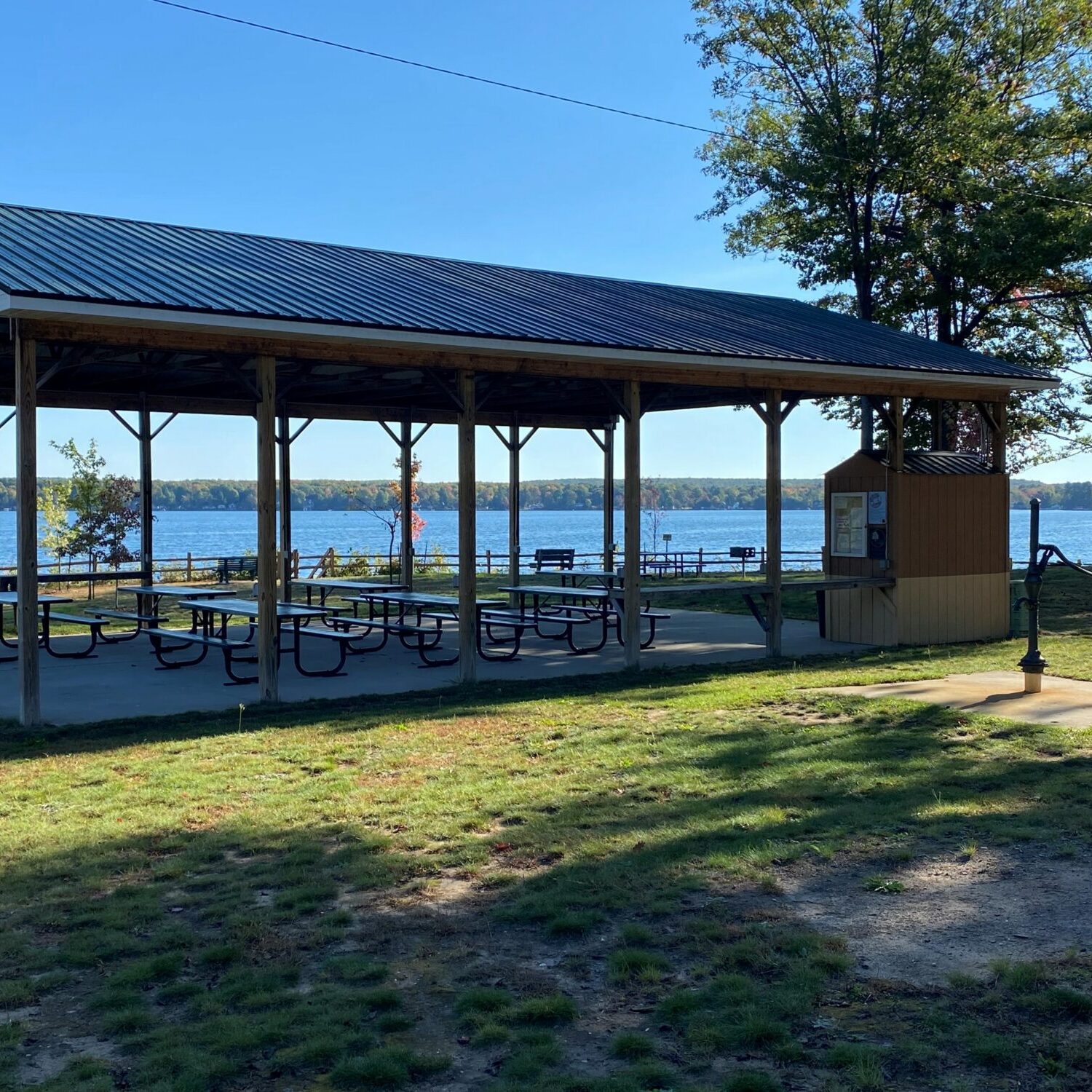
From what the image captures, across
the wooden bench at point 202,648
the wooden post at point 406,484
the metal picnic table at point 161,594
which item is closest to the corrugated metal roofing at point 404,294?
the wooden bench at point 202,648

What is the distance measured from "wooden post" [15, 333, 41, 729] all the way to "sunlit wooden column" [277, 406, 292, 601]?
6963 millimetres

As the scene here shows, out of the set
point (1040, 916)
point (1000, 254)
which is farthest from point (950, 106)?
point (1040, 916)

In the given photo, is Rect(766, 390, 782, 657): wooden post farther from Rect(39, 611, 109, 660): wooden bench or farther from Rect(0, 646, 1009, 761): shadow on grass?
Rect(39, 611, 109, 660): wooden bench

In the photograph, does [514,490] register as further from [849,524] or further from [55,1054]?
[55,1054]

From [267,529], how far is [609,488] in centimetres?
1087

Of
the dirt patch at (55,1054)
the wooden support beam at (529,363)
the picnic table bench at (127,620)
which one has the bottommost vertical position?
the dirt patch at (55,1054)

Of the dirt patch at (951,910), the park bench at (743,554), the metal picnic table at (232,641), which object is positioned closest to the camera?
the dirt patch at (951,910)

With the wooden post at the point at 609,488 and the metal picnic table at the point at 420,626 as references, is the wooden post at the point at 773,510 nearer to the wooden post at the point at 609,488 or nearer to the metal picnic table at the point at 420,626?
the metal picnic table at the point at 420,626

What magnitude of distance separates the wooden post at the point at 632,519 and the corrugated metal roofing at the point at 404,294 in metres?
0.67

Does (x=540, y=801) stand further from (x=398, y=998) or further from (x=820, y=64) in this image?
(x=820, y=64)

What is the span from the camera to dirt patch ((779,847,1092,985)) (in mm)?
4160

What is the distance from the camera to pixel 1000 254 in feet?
75.1

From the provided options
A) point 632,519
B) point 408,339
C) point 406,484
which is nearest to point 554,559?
point 406,484

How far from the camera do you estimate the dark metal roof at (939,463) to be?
14.1 meters
